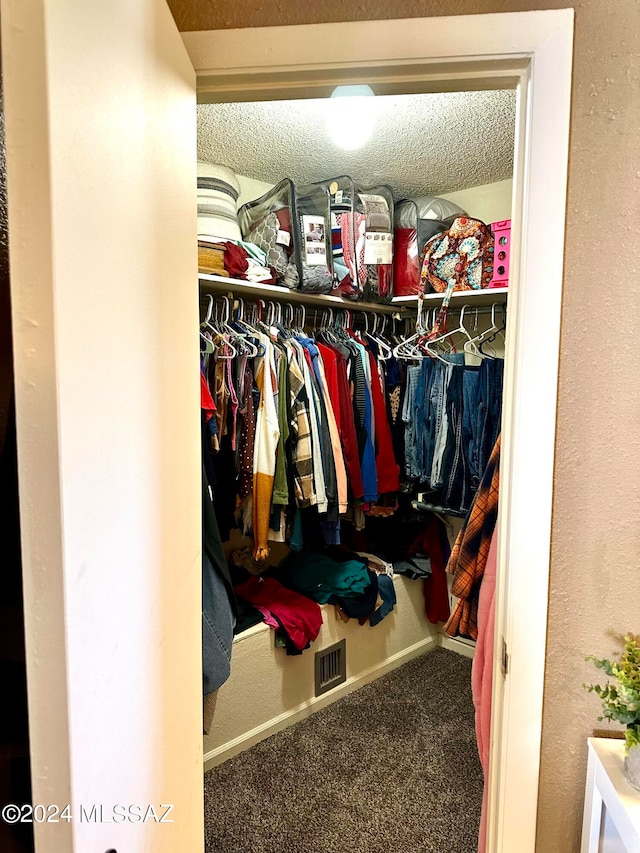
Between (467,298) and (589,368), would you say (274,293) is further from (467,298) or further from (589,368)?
(589,368)

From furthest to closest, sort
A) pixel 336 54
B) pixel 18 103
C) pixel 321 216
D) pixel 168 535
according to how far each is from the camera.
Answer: pixel 321 216 → pixel 336 54 → pixel 168 535 → pixel 18 103

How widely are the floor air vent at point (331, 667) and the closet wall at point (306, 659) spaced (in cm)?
3

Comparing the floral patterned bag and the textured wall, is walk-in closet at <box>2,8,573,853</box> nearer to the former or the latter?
the textured wall

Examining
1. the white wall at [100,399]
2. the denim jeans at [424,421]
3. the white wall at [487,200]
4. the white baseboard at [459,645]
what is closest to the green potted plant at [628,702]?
the white wall at [100,399]

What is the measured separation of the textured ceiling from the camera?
180cm

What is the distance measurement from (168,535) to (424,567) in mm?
2255

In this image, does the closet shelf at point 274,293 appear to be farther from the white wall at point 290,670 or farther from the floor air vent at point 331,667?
the floor air vent at point 331,667

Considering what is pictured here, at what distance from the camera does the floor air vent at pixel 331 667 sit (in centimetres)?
239

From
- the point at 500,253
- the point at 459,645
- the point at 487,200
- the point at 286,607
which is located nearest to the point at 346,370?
the point at 500,253

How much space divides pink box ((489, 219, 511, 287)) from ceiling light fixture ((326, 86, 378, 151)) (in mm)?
685

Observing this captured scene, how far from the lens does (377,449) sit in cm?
246

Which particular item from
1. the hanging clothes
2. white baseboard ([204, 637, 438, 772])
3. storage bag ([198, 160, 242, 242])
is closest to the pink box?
storage bag ([198, 160, 242, 242])

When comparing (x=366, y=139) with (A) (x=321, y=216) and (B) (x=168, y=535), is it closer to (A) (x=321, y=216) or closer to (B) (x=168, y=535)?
(A) (x=321, y=216)

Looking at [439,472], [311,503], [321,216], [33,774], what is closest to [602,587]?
[33,774]
